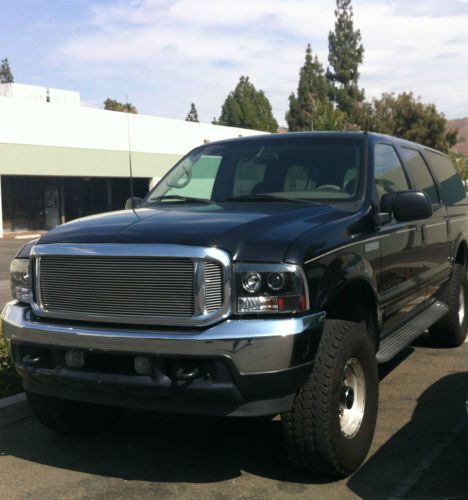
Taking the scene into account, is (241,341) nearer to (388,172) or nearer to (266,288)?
(266,288)

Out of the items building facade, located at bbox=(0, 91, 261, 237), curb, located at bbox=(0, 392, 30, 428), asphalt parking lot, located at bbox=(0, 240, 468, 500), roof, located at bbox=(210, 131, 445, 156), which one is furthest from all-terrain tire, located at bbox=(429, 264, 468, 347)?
building facade, located at bbox=(0, 91, 261, 237)

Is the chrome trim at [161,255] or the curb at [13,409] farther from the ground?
the chrome trim at [161,255]

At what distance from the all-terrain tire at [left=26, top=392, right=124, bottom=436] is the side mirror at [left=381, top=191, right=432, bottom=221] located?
2382mm

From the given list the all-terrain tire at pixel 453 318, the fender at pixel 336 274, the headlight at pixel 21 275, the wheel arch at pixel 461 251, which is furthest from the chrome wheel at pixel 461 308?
the headlight at pixel 21 275

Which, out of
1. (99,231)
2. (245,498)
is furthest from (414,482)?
(99,231)

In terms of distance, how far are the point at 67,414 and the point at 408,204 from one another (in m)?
2.63

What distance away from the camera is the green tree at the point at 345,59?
65938 mm

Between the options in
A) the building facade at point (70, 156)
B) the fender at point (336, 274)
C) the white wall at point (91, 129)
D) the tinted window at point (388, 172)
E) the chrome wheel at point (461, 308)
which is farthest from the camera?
the building facade at point (70, 156)

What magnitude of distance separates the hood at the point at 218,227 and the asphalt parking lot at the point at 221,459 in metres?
1.34

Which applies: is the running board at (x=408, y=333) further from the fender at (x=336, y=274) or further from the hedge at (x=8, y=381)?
the hedge at (x=8, y=381)

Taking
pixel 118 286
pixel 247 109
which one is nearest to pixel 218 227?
pixel 118 286

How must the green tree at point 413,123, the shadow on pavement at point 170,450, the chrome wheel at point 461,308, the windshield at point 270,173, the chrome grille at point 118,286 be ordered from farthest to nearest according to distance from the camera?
1. the green tree at point 413,123
2. the chrome wheel at point 461,308
3. the windshield at point 270,173
4. the shadow on pavement at point 170,450
5. the chrome grille at point 118,286

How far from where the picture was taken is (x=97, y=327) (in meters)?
3.58

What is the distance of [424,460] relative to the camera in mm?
3961
